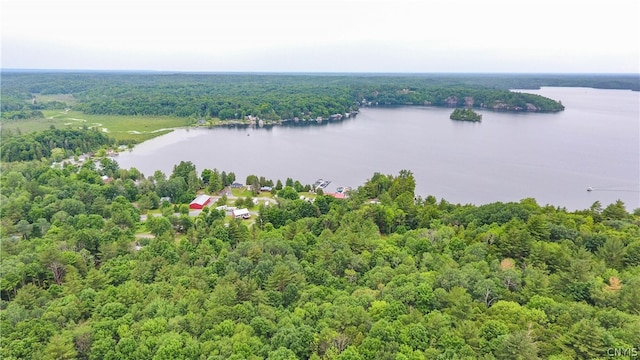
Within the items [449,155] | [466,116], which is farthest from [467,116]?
[449,155]

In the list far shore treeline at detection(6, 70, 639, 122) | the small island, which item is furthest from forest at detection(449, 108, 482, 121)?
far shore treeline at detection(6, 70, 639, 122)

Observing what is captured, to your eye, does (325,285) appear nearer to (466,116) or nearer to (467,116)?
(467,116)

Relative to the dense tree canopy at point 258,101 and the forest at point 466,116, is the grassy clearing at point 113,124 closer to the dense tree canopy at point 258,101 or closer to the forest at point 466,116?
the dense tree canopy at point 258,101

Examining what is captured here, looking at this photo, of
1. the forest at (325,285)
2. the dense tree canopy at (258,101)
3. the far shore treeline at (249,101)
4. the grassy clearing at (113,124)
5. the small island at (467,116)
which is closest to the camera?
the forest at (325,285)

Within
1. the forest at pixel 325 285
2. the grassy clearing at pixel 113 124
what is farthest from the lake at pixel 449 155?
the forest at pixel 325 285

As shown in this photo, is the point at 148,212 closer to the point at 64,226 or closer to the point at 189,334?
the point at 64,226

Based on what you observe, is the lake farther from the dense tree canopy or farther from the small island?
the dense tree canopy
